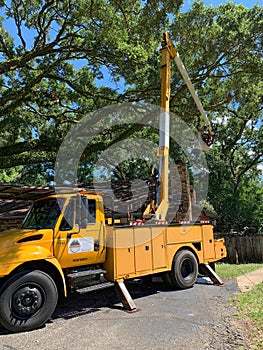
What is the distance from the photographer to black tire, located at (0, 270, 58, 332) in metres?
5.66

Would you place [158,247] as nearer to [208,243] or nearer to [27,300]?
[208,243]

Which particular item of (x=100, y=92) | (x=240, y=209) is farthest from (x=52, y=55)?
(x=240, y=209)

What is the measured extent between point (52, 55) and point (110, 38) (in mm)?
3513

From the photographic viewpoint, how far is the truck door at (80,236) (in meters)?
6.77

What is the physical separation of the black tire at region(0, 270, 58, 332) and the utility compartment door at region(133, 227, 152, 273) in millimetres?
2239

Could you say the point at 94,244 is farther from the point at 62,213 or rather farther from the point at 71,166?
the point at 71,166

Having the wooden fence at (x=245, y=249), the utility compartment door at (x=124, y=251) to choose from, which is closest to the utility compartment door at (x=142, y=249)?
the utility compartment door at (x=124, y=251)

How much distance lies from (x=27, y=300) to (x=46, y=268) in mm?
780

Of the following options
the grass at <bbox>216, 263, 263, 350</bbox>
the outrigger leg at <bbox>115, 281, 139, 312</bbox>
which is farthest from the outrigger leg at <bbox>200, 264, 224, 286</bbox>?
the outrigger leg at <bbox>115, 281, 139, 312</bbox>

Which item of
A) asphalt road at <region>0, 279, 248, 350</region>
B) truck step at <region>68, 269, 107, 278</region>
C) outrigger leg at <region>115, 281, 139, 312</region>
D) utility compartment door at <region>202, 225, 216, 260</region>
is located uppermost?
utility compartment door at <region>202, 225, 216, 260</region>

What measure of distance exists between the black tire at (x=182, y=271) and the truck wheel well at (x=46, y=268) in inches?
130

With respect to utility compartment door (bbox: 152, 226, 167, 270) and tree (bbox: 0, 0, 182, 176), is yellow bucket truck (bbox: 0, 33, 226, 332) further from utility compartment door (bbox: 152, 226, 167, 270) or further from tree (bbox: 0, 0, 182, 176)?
tree (bbox: 0, 0, 182, 176)

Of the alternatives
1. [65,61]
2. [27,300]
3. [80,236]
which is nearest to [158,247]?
[80,236]

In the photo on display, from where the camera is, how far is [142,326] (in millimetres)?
5953
